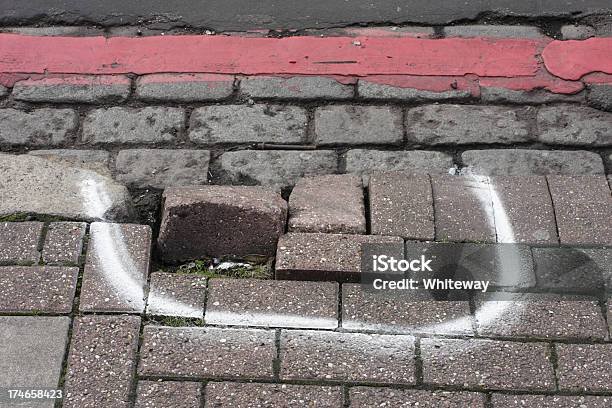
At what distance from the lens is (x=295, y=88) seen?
408 cm

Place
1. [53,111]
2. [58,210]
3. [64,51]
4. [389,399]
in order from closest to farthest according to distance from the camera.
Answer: [389,399] < [58,210] < [53,111] < [64,51]

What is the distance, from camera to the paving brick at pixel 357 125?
384 centimetres

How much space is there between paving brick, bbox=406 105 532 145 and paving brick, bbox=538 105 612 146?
0.31ft

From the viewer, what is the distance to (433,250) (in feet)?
10.4

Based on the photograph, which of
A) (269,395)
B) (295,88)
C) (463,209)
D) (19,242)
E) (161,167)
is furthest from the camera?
(295,88)

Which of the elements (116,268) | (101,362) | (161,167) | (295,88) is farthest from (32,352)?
(295,88)

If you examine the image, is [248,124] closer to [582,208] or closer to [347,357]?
[347,357]

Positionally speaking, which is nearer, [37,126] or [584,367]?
[584,367]

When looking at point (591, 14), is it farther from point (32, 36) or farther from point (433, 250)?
point (32, 36)

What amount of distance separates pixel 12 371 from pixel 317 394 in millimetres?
1105

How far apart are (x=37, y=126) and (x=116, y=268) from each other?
119 centimetres

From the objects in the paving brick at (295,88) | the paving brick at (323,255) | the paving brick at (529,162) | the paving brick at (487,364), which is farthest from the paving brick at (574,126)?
the paving brick at (487,364)

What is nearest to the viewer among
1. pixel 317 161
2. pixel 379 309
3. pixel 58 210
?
pixel 379 309

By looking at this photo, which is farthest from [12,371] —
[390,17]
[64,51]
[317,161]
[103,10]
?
[390,17]
